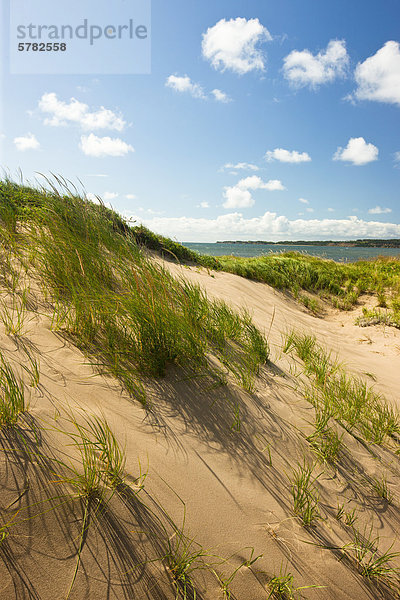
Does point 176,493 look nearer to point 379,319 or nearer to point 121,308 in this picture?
point 121,308

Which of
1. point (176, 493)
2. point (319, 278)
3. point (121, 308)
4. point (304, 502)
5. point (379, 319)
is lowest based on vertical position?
point (304, 502)

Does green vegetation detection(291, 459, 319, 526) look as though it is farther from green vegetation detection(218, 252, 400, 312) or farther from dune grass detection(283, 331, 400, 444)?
green vegetation detection(218, 252, 400, 312)

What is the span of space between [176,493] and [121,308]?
162cm

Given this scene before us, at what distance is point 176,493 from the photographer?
1.65 metres

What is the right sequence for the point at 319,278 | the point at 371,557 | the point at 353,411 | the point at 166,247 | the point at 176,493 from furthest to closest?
the point at 319,278
the point at 166,247
the point at 353,411
the point at 176,493
the point at 371,557

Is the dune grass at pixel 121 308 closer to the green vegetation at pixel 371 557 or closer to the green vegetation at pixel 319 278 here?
the green vegetation at pixel 371 557

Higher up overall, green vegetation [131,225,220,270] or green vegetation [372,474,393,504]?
green vegetation [131,225,220,270]

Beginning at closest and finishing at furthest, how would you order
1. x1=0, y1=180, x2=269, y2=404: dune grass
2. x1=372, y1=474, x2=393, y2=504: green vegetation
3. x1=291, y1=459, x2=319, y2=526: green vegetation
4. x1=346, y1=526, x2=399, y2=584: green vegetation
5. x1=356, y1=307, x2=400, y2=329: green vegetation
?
x1=346, y1=526, x2=399, y2=584: green vegetation
x1=291, y1=459, x2=319, y2=526: green vegetation
x1=372, y1=474, x2=393, y2=504: green vegetation
x1=0, y1=180, x2=269, y2=404: dune grass
x1=356, y1=307, x2=400, y2=329: green vegetation

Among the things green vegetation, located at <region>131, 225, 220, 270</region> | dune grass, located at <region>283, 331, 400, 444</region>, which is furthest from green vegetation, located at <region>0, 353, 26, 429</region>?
green vegetation, located at <region>131, 225, 220, 270</region>

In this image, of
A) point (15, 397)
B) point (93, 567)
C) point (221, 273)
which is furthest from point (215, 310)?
point (221, 273)

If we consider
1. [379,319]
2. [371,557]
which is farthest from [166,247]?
[371,557]

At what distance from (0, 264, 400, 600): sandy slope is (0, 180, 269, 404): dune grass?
172mm

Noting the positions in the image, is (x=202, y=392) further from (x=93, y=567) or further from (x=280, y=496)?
(x=93, y=567)

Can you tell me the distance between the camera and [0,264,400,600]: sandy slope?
4.14ft
